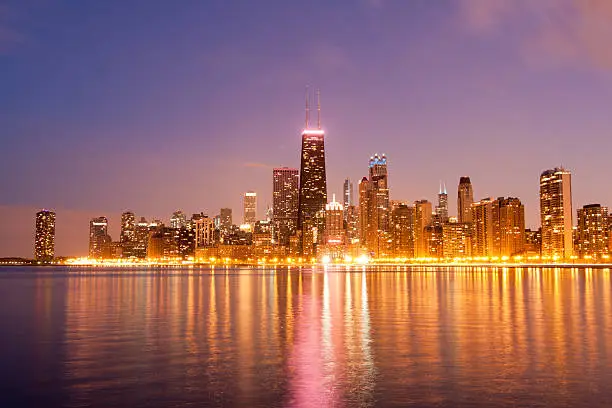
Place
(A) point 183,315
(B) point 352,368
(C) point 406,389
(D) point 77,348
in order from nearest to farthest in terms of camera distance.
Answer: (C) point 406,389, (B) point 352,368, (D) point 77,348, (A) point 183,315

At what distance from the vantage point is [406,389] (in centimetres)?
2195

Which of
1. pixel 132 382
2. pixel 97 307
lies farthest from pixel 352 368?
pixel 97 307

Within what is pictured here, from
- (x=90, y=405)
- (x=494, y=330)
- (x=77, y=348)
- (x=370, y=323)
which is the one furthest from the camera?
(x=370, y=323)

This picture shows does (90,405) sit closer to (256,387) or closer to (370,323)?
(256,387)

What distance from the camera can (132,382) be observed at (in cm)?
2334

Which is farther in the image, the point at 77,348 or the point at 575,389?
the point at 77,348

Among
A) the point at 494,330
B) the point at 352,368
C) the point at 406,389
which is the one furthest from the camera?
the point at 494,330

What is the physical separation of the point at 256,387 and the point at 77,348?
48.4 feet

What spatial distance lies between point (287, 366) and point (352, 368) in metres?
2.82

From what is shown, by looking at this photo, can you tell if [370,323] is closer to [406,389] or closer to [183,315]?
[183,315]

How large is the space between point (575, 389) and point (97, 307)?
159ft

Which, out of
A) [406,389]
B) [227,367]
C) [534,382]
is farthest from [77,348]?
[534,382]

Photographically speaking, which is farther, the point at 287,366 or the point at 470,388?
the point at 287,366

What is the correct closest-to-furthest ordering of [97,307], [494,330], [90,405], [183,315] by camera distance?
[90,405] → [494,330] → [183,315] → [97,307]
